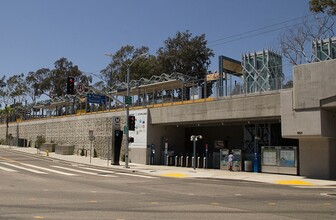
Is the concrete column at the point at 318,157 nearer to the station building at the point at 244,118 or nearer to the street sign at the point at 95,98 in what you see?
the station building at the point at 244,118

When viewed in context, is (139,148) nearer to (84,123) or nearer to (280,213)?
(84,123)

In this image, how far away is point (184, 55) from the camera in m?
66.1

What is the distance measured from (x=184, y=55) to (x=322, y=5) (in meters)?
35.6

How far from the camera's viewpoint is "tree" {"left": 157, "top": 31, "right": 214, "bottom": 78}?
66375 mm

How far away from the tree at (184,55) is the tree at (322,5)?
1361 inches

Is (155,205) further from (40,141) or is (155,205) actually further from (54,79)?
(54,79)

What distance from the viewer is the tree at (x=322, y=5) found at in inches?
1234

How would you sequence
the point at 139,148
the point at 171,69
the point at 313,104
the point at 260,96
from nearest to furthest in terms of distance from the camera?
the point at 313,104
the point at 260,96
the point at 139,148
the point at 171,69

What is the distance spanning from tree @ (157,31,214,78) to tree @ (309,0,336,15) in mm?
34567

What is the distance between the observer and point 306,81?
2528 cm

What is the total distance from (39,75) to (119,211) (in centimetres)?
9350

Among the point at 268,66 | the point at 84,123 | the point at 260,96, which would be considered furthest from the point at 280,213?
the point at 84,123

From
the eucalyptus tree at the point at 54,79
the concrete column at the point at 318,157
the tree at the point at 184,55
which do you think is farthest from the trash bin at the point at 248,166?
the eucalyptus tree at the point at 54,79

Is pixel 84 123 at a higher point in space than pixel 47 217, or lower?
higher
